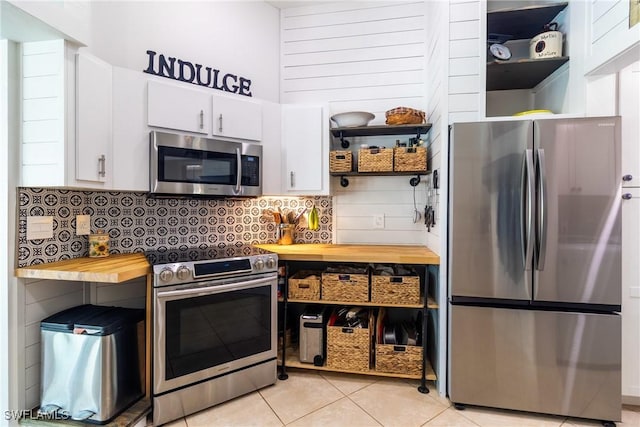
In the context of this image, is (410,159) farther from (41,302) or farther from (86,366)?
(41,302)

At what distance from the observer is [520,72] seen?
81.6 inches

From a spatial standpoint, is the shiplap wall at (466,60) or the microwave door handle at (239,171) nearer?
the shiplap wall at (466,60)

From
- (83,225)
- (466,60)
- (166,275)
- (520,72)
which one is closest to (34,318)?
(83,225)

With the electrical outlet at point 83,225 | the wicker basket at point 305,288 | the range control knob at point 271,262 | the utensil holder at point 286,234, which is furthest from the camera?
the utensil holder at point 286,234

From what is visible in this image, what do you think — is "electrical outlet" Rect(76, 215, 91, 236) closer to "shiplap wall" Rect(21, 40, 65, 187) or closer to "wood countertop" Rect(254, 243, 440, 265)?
"shiplap wall" Rect(21, 40, 65, 187)

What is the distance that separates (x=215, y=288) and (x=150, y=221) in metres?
0.86

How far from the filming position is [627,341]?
1.83 meters

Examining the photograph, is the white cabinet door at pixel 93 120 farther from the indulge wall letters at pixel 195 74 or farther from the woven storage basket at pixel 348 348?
the woven storage basket at pixel 348 348

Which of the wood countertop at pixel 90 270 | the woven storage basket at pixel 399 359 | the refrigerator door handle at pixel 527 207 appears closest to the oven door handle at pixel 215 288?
the wood countertop at pixel 90 270

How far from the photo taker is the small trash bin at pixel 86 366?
156 cm

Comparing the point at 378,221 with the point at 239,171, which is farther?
the point at 378,221

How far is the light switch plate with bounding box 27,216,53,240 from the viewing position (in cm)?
166

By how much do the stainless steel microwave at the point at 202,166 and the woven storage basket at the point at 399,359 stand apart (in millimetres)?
1468

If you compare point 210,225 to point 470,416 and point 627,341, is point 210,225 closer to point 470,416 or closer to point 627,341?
point 470,416
